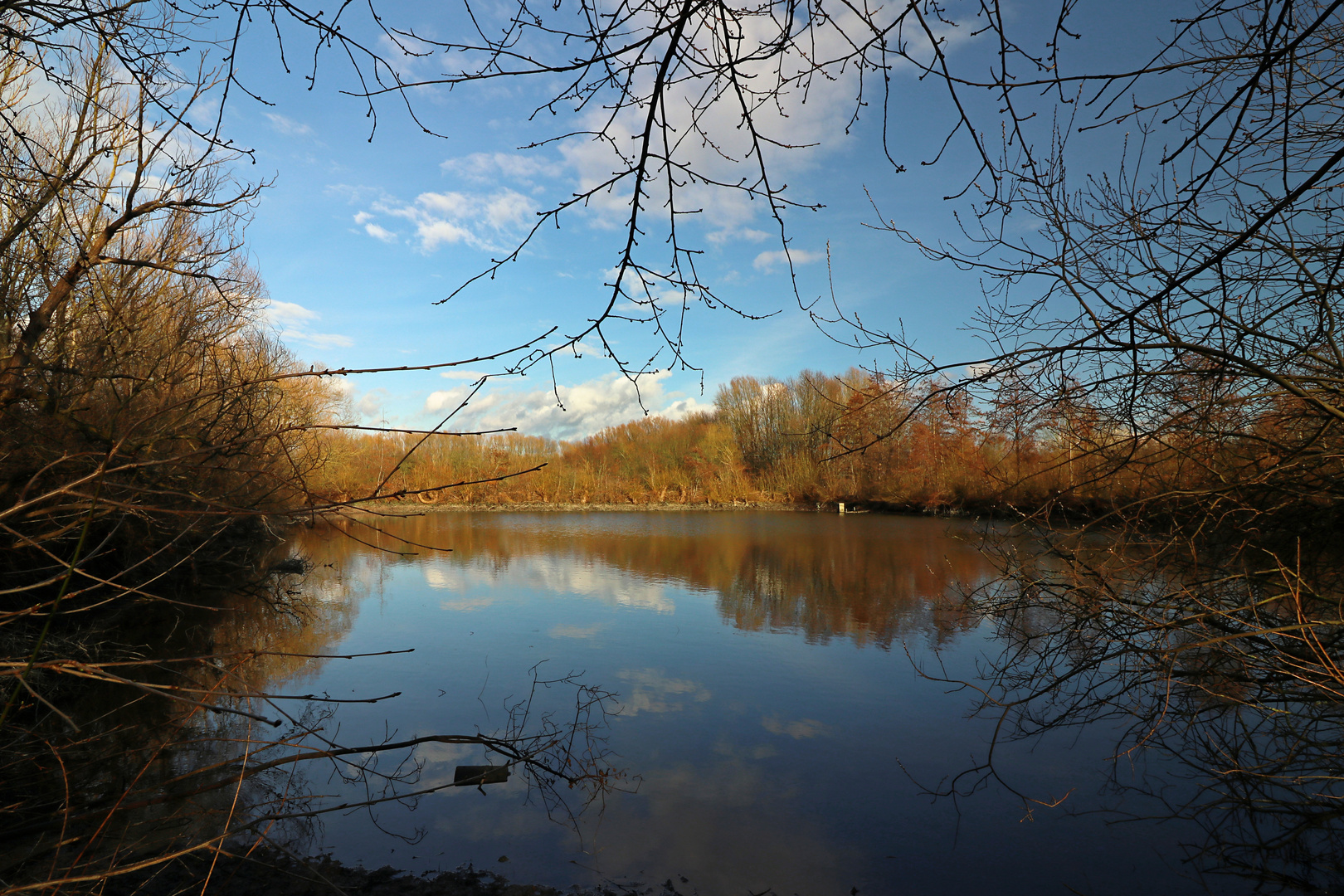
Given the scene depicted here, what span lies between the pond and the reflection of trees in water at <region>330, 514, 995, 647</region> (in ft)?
0.36

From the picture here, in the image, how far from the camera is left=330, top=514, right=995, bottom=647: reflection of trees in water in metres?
8.43

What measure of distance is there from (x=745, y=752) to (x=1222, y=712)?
3278 mm

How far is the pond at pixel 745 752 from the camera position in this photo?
10.7 ft

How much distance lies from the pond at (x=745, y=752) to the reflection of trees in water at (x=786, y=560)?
108mm

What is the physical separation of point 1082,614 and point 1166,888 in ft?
4.57

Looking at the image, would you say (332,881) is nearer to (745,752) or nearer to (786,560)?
(745,752)

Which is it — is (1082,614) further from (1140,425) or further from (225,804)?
(225,804)

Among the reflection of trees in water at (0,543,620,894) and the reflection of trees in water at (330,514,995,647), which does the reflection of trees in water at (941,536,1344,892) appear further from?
the reflection of trees in water at (0,543,620,894)

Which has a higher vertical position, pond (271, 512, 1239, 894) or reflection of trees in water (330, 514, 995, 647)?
reflection of trees in water (330, 514, 995, 647)

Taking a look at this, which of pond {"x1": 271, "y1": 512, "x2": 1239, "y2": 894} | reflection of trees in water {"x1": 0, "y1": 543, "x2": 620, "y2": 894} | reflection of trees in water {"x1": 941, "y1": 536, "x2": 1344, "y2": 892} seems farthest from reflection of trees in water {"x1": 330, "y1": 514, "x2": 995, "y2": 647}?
reflection of trees in water {"x1": 0, "y1": 543, "x2": 620, "y2": 894}

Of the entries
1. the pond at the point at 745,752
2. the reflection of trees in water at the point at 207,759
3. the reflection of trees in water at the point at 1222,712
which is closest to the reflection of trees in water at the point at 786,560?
the pond at the point at 745,752

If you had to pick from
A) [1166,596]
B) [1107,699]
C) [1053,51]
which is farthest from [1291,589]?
[1107,699]

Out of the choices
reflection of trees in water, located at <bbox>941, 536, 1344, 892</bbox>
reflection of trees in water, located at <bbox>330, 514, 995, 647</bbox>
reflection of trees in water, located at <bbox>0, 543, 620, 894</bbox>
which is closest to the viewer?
reflection of trees in water, located at <bbox>0, 543, 620, 894</bbox>

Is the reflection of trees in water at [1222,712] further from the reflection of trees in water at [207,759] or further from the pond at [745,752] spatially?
the reflection of trees in water at [207,759]
